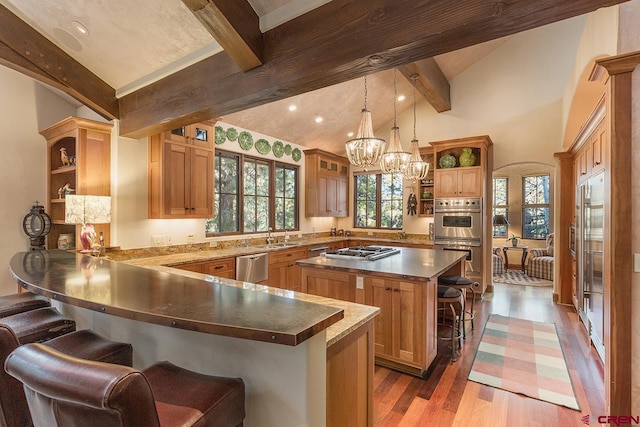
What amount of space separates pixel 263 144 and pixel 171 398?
4617 millimetres

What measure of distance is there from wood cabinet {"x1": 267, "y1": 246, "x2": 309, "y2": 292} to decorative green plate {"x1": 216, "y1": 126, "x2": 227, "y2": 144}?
1840 millimetres

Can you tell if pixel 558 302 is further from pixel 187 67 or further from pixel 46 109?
pixel 46 109

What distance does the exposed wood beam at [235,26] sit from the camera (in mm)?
1768

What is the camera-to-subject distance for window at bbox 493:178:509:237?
897 cm

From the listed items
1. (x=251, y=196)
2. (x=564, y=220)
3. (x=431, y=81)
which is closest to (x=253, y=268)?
(x=251, y=196)

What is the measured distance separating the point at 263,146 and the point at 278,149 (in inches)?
14.2

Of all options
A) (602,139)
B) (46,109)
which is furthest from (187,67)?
(602,139)

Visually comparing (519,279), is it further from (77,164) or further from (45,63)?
(45,63)

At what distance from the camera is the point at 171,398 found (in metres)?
1.01

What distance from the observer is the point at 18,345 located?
1075 mm

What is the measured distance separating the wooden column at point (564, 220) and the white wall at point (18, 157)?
7.17 metres

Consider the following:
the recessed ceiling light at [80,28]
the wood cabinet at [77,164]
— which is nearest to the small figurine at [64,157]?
the wood cabinet at [77,164]

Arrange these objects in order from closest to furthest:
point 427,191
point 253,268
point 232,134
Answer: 1. point 253,268
2. point 232,134
3. point 427,191

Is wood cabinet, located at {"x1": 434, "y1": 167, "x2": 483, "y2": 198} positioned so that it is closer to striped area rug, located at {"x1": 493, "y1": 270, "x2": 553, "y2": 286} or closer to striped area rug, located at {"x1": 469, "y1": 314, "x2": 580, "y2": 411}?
striped area rug, located at {"x1": 469, "y1": 314, "x2": 580, "y2": 411}
